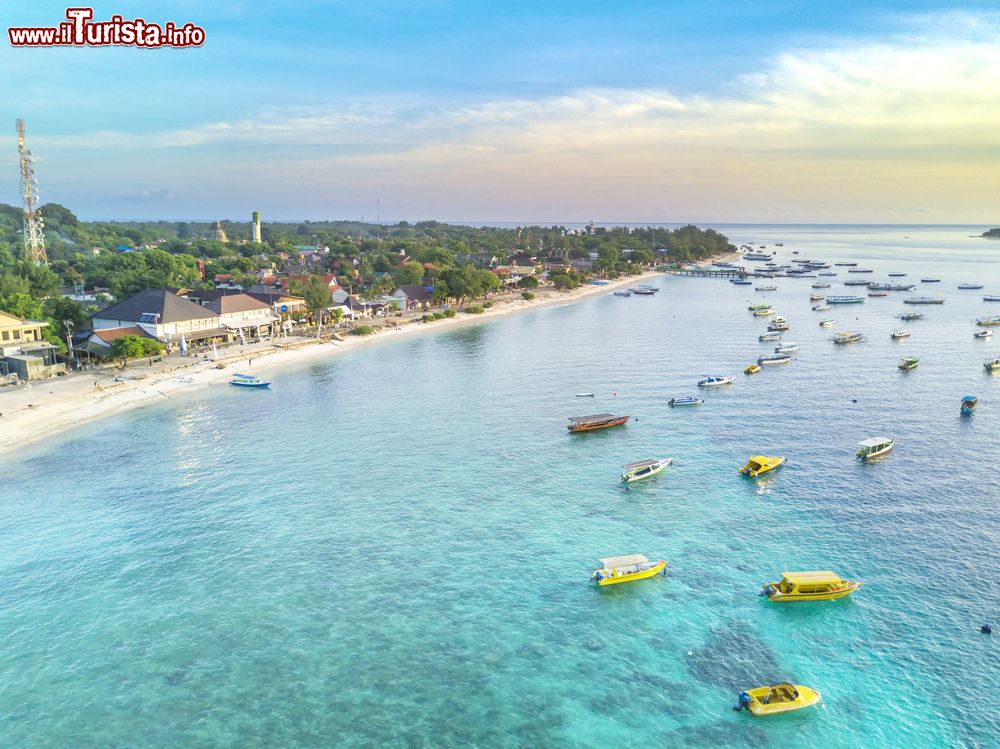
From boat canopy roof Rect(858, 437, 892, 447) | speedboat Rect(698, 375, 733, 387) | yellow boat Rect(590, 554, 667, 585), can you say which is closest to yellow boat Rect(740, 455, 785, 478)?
boat canopy roof Rect(858, 437, 892, 447)

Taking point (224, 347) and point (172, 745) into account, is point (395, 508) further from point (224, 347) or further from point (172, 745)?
point (224, 347)

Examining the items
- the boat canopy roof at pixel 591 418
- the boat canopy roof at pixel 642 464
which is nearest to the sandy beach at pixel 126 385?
the boat canopy roof at pixel 591 418

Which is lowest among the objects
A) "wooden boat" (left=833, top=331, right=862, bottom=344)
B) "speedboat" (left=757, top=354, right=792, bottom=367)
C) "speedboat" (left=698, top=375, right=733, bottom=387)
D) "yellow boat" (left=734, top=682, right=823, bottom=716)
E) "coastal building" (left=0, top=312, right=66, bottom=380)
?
"yellow boat" (left=734, top=682, right=823, bottom=716)

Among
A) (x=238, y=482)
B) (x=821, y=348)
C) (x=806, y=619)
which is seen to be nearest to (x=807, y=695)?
(x=806, y=619)

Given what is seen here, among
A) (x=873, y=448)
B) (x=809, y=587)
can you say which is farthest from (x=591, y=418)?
(x=809, y=587)

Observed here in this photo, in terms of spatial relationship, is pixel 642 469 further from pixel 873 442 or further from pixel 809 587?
pixel 873 442

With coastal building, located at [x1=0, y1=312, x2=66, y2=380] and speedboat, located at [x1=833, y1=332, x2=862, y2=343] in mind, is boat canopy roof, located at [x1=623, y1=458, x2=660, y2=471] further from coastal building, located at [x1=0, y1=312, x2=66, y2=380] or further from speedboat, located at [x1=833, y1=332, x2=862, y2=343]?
speedboat, located at [x1=833, y1=332, x2=862, y2=343]
